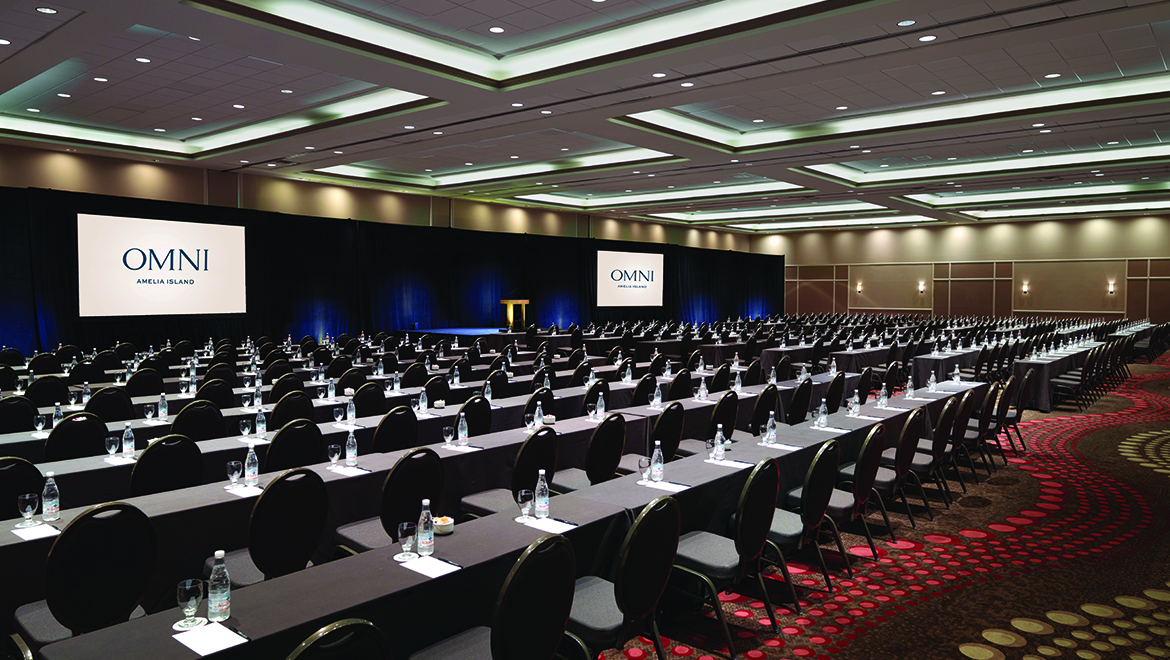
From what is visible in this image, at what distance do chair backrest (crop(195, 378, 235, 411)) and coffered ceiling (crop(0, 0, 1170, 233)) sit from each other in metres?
3.22

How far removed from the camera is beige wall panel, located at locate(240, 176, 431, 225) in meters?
15.9

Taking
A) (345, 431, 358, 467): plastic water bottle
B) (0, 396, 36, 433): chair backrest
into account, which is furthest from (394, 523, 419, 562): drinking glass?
(0, 396, 36, 433): chair backrest

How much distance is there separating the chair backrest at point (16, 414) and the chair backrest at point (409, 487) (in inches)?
145

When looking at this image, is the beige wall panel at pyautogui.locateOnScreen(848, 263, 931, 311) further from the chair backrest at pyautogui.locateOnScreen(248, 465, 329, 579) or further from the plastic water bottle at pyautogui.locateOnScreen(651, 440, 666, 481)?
the chair backrest at pyautogui.locateOnScreen(248, 465, 329, 579)

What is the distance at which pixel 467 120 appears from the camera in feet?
34.9

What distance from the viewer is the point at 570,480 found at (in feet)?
16.2

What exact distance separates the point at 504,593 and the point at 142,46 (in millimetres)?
8276

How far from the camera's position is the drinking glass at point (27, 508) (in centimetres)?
321

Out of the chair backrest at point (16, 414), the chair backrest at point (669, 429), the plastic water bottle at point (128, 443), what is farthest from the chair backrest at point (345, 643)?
the chair backrest at point (16, 414)

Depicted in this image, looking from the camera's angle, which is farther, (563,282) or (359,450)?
(563,282)

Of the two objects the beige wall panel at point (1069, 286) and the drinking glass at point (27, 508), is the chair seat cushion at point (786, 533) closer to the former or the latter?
the drinking glass at point (27, 508)

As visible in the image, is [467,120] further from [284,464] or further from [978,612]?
[978,612]

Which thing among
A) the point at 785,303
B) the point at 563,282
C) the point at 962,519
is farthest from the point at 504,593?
the point at 785,303

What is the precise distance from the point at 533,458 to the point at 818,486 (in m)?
1.71
